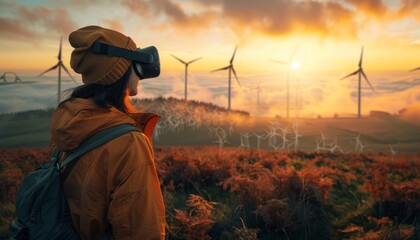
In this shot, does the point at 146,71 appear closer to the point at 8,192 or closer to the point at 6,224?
the point at 6,224

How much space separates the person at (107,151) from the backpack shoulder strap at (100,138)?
0.03 meters

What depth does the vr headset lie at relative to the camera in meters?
3.18

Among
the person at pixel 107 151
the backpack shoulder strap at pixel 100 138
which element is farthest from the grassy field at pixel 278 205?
the backpack shoulder strap at pixel 100 138

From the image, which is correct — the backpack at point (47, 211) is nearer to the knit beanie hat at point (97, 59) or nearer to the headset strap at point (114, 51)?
the knit beanie hat at point (97, 59)

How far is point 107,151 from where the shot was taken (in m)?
2.94

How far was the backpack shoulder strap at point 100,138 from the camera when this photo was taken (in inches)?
117

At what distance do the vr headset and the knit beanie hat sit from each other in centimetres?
4

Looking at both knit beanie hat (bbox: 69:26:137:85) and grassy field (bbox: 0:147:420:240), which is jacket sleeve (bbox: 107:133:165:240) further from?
grassy field (bbox: 0:147:420:240)

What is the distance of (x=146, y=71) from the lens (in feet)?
11.4

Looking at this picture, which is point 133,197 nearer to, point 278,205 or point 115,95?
point 115,95

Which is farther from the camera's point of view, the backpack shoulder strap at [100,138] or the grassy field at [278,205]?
the grassy field at [278,205]

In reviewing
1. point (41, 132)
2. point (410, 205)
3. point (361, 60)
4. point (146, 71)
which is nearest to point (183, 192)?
point (410, 205)

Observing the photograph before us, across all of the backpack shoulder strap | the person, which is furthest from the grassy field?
the backpack shoulder strap

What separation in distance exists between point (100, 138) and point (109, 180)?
310mm
